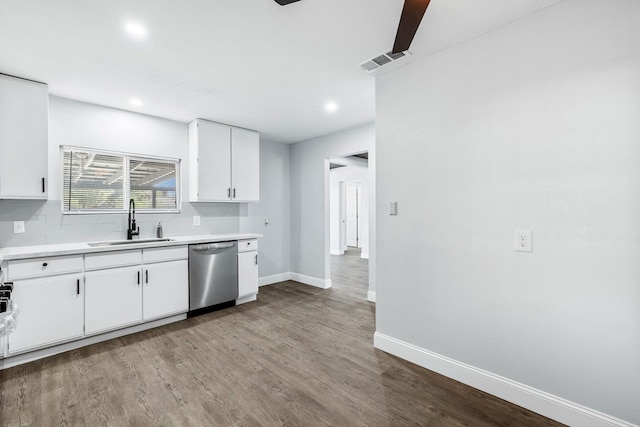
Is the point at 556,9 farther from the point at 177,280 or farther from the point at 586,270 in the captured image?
the point at 177,280

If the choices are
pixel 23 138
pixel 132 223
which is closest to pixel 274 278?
pixel 132 223

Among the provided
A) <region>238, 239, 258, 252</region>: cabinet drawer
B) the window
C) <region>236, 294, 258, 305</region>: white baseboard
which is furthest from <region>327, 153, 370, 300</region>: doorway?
the window

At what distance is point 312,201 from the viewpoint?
16.8ft

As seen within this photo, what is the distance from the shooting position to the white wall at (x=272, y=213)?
5.04 m

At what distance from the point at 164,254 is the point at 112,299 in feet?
2.13

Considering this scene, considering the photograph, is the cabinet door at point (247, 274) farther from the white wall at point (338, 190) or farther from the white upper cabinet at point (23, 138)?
the white wall at point (338, 190)

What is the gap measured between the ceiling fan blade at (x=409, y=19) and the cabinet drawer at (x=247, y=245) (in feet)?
10.3

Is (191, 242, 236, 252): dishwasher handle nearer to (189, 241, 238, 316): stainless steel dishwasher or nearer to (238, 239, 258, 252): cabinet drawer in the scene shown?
(189, 241, 238, 316): stainless steel dishwasher

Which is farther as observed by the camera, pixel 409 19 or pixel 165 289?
pixel 165 289

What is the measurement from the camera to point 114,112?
11.5ft

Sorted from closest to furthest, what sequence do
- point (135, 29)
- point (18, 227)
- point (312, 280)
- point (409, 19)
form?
point (409, 19) < point (135, 29) < point (18, 227) < point (312, 280)

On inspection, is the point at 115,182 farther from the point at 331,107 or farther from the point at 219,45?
the point at 331,107

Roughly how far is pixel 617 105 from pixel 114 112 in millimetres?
4643

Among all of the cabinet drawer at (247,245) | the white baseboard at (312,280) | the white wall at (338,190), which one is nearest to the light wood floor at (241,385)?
the cabinet drawer at (247,245)
